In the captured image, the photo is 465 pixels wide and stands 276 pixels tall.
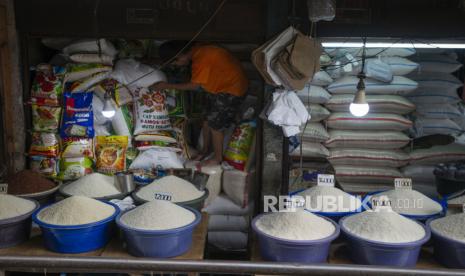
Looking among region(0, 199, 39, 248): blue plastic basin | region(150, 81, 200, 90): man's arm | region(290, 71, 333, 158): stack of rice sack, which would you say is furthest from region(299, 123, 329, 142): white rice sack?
region(0, 199, 39, 248): blue plastic basin

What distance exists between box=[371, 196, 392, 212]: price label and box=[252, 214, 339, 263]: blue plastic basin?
341 mm

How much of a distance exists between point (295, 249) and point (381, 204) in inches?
25.7

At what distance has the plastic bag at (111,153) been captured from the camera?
367cm

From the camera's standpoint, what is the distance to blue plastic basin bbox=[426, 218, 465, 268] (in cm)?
210

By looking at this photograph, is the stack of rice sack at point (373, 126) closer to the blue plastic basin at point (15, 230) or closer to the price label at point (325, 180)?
the price label at point (325, 180)

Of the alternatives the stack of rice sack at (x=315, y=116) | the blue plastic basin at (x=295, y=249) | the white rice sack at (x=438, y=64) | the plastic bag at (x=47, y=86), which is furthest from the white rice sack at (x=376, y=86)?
the plastic bag at (x=47, y=86)

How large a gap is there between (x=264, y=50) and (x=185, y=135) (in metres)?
1.42

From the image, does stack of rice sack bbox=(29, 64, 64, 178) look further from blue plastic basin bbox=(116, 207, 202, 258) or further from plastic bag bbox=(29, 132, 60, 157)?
blue plastic basin bbox=(116, 207, 202, 258)

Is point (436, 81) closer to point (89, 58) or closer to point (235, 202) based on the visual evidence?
point (235, 202)

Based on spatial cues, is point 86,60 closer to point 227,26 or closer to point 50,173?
point 50,173

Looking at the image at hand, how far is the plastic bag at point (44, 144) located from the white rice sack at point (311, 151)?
6.85ft

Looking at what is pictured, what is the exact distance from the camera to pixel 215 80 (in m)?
3.71

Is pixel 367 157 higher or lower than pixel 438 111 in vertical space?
lower

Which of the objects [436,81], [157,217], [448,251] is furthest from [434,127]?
[157,217]
